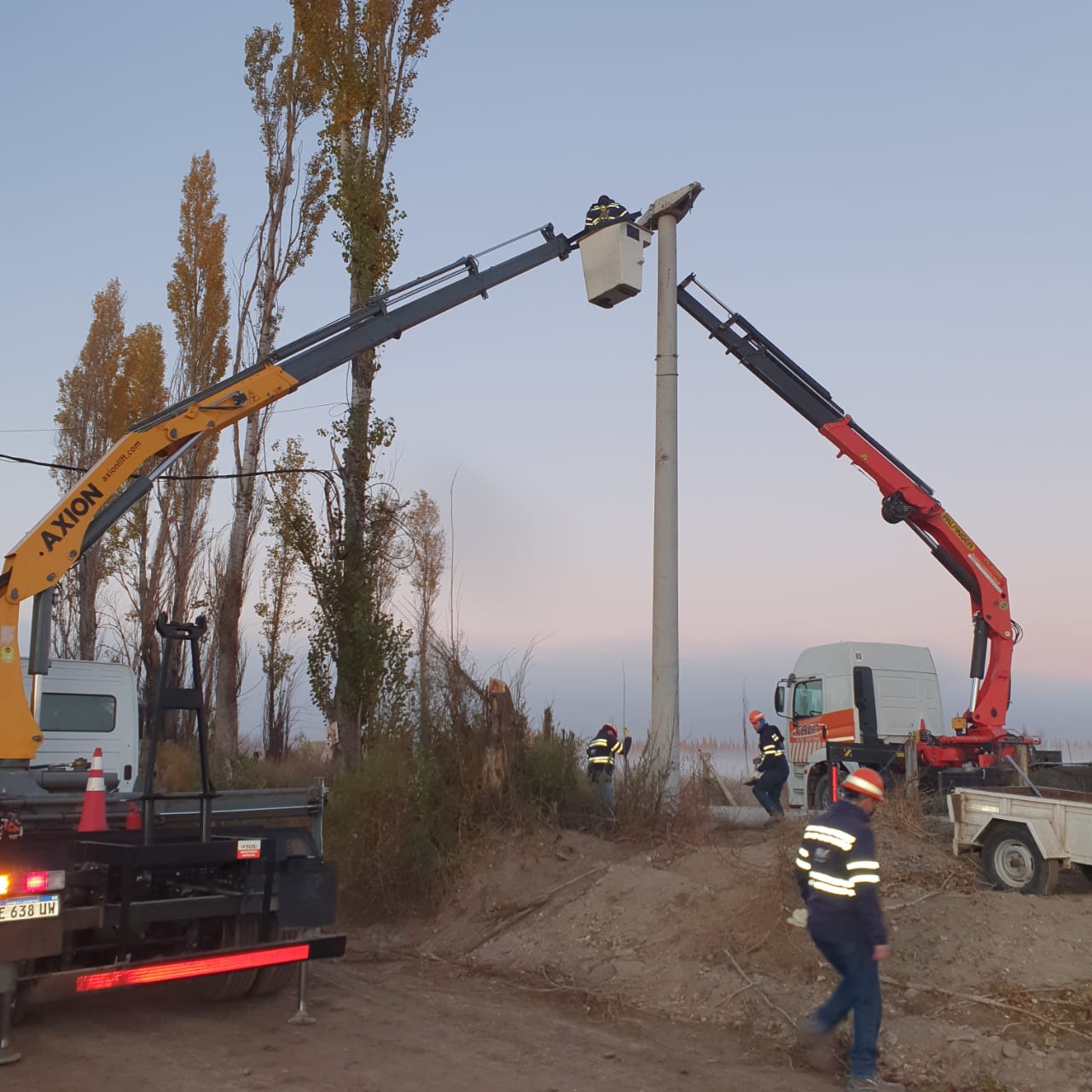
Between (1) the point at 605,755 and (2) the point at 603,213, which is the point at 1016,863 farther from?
(2) the point at 603,213

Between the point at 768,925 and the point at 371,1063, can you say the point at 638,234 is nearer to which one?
the point at 768,925

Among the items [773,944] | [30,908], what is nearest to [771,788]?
[773,944]

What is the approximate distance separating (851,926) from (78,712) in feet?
29.2

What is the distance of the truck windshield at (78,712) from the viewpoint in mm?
11906

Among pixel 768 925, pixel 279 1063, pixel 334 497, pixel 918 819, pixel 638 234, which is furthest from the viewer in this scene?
pixel 334 497

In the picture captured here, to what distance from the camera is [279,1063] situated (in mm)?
6738

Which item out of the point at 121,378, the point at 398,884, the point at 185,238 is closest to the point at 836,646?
the point at 398,884

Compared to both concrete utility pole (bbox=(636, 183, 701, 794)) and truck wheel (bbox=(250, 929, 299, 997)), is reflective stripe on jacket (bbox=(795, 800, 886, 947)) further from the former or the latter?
concrete utility pole (bbox=(636, 183, 701, 794))

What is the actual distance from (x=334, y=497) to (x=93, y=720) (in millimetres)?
6940

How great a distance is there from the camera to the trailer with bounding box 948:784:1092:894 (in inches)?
401

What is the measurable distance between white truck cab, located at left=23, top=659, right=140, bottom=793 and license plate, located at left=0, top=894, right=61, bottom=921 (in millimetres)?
5263

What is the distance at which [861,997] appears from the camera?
6.47m

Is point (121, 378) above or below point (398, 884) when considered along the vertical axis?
above

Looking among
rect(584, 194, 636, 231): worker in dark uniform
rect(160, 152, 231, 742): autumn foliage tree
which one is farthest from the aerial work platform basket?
rect(160, 152, 231, 742): autumn foliage tree
